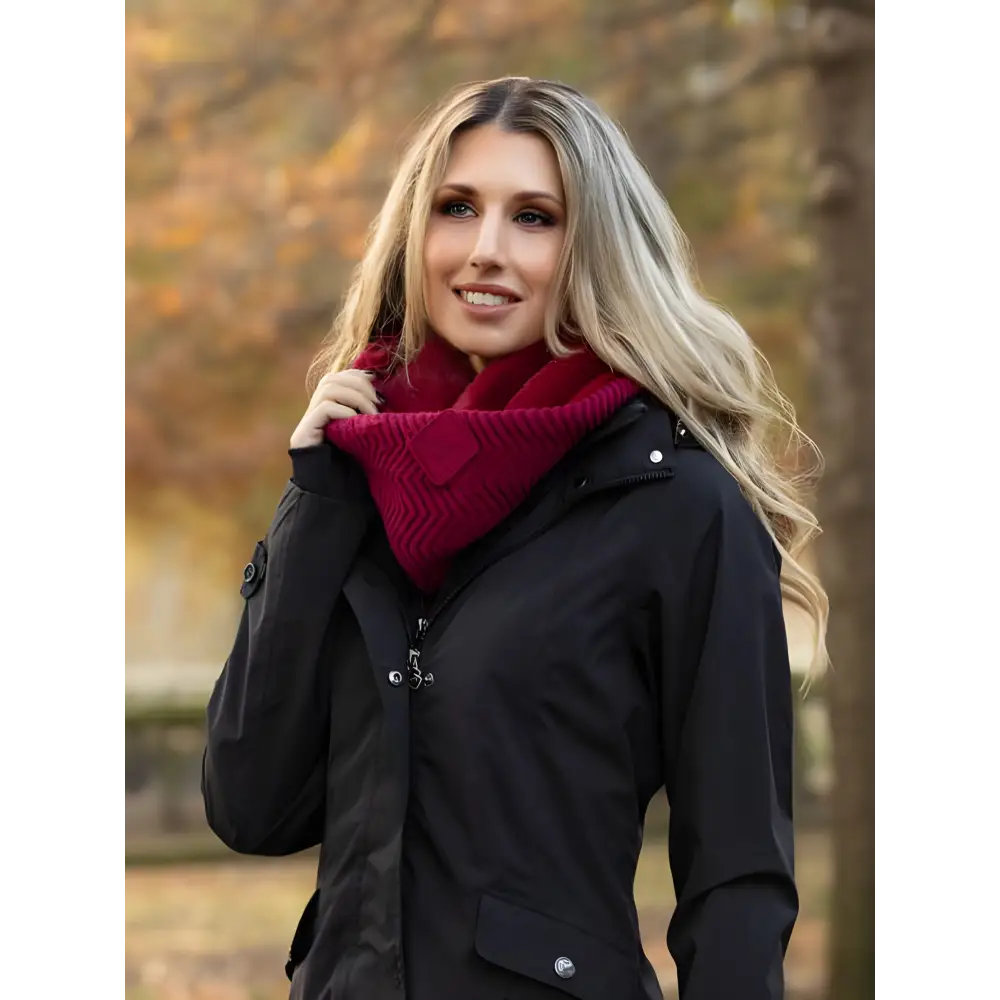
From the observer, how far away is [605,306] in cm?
224

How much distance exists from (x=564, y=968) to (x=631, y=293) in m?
0.98

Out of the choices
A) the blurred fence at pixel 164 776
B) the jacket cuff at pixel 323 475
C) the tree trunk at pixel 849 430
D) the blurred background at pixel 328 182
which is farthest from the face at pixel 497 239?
the blurred fence at pixel 164 776

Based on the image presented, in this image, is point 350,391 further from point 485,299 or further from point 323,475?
point 485,299

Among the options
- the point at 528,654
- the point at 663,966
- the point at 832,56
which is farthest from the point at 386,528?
the point at 663,966

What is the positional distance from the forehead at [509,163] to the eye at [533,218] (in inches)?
1.5

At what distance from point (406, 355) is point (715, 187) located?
4172 millimetres

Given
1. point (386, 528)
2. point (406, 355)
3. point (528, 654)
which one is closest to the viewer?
point (528, 654)

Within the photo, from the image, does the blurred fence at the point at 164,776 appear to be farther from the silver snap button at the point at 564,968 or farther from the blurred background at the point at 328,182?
the silver snap button at the point at 564,968

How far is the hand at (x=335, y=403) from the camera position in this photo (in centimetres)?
229

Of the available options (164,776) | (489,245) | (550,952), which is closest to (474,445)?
(489,245)

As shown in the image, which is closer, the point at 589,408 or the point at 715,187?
the point at 589,408

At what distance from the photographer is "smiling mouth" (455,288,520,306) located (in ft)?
7.46

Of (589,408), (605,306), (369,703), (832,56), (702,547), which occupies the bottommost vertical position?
(369,703)

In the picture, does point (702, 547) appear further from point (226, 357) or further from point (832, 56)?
point (226, 357)
